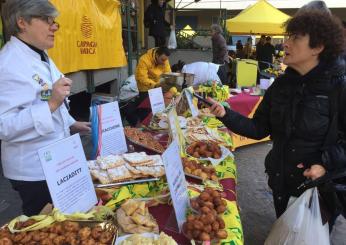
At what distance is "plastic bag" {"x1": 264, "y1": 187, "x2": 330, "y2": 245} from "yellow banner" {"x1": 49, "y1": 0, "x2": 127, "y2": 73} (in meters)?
3.16

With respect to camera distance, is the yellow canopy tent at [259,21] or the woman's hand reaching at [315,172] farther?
the yellow canopy tent at [259,21]

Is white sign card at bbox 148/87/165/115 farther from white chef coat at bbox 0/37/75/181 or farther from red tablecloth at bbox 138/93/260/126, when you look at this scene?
red tablecloth at bbox 138/93/260/126

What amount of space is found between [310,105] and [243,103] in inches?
139

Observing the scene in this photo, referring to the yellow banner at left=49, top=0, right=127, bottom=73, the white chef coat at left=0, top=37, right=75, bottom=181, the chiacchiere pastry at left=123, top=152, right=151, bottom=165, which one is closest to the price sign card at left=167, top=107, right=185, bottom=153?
the chiacchiere pastry at left=123, top=152, right=151, bottom=165

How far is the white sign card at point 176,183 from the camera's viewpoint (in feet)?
4.87

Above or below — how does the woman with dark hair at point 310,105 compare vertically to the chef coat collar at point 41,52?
below

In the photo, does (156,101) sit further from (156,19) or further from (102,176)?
(156,19)

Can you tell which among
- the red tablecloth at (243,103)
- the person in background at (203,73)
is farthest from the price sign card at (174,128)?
the person in background at (203,73)

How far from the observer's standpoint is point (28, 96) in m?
1.59

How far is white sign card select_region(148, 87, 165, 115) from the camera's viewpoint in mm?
3373

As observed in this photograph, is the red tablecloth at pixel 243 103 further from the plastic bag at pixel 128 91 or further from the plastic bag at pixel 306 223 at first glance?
the plastic bag at pixel 306 223

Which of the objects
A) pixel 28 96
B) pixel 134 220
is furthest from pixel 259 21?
pixel 134 220

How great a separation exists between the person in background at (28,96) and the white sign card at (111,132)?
0.48 meters

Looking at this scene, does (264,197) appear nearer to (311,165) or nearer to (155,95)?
(155,95)
